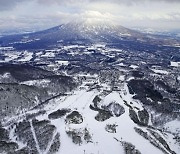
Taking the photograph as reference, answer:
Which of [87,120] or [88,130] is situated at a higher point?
[88,130]

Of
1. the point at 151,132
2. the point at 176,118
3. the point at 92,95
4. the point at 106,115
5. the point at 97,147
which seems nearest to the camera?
the point at 97,147

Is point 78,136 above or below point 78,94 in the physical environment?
above

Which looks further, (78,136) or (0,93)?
(0,93)

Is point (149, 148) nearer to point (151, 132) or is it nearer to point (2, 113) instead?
point (151, 132)

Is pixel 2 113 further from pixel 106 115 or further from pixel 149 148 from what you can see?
pixel 149 148

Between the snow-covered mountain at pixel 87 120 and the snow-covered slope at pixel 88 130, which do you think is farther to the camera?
the snow-covered mountain at pixel 87 120

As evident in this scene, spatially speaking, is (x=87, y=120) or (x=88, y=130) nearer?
(x=88, y=130)

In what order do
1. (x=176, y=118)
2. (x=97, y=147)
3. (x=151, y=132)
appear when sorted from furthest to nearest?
1. (x=176, y=118)
2. (x=151, y=132)
3. (x=97, y=147)

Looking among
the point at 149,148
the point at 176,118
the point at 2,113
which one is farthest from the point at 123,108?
the point at 2,113

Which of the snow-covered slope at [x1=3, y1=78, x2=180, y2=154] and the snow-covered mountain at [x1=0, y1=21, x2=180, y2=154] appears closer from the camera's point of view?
the snow-covered slope at [x1=3, y1=78, x2=180, y2=154]
